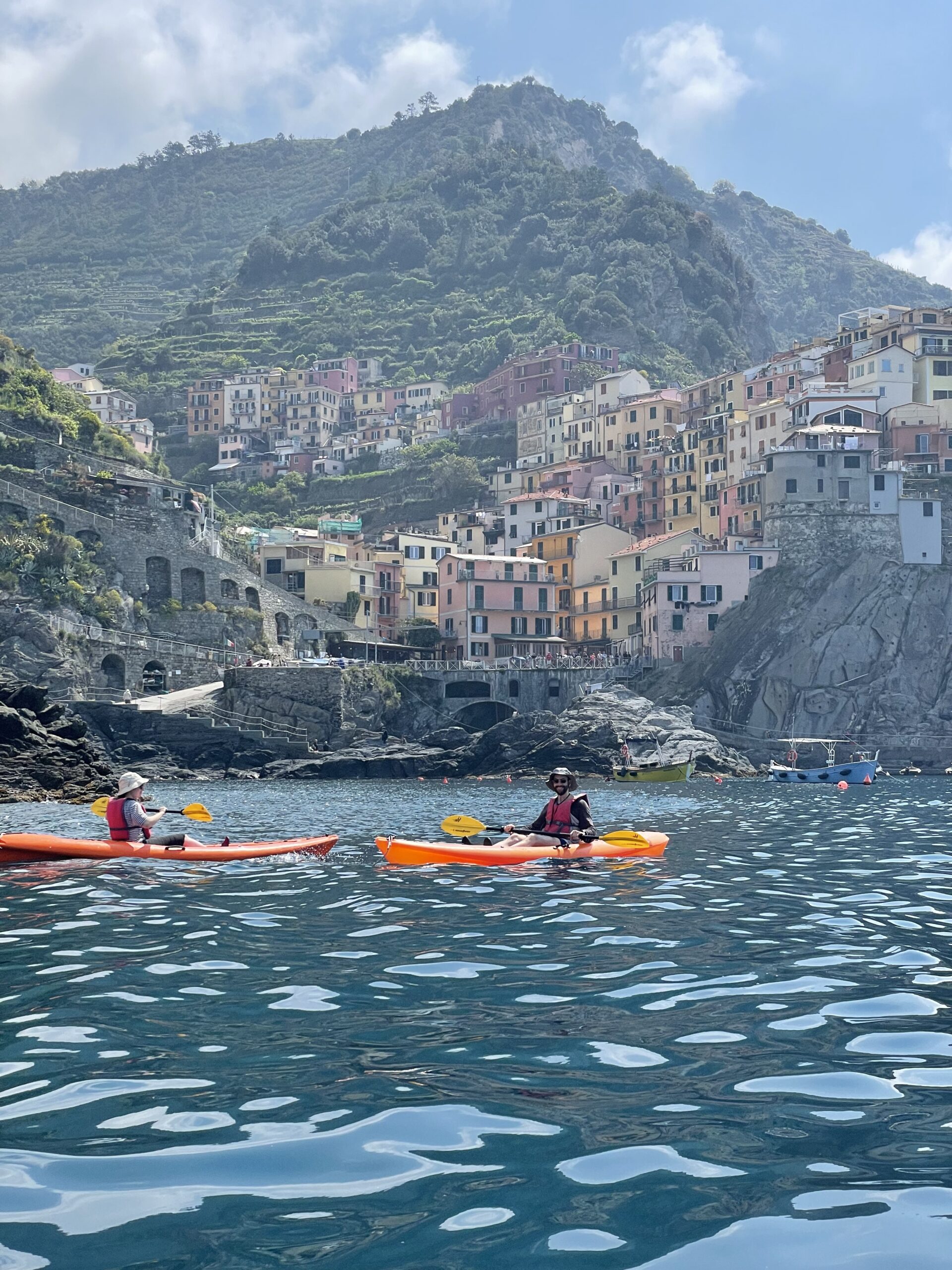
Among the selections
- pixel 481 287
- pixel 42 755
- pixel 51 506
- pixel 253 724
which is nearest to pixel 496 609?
pixel 253 724

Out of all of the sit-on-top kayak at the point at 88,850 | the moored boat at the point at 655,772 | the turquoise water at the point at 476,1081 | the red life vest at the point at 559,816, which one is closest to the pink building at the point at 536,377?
the moored boat at the point at 655,772

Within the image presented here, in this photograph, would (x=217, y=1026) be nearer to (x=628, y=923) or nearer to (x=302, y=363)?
(x=628, y=923)

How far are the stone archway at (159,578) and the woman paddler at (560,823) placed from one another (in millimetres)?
58565

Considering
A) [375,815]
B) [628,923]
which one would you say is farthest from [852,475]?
[628,923]

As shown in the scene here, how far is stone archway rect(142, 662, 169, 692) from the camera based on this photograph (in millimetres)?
70188

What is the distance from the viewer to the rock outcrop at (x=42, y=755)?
39.5 metres

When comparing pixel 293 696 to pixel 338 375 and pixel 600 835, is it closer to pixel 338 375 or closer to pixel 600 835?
pixel 600 835

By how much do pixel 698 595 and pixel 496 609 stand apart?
12760mm

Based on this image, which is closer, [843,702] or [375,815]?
[375,815]

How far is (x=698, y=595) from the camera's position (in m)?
77.4

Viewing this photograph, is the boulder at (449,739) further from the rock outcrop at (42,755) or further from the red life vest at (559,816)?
the red life vest at (559,816)

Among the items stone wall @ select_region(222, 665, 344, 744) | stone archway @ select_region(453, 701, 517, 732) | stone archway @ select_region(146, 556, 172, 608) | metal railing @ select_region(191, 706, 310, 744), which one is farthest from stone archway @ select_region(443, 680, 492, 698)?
stone archway @ select_region(146, 556, 172, 608)

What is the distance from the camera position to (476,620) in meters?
82.8

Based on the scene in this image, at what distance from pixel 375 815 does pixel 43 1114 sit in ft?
90.6
